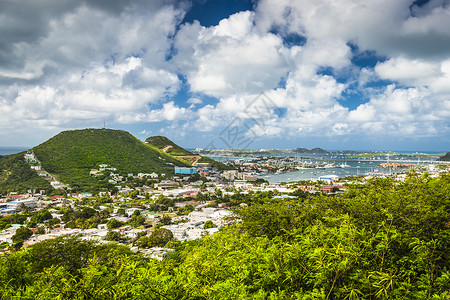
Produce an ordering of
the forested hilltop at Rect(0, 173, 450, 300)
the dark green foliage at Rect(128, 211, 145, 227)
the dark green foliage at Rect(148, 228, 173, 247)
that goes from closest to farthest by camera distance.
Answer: the forested hilltop at Rect(0, 173, 450, 300) → the dark green foliage at Rect(148, 228, 173, 247) → the dark green foliage at Rect(128, 211, 145, 227)

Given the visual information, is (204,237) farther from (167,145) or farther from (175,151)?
(167,145)

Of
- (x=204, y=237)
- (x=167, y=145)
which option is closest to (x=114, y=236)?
(x=204, y=237)

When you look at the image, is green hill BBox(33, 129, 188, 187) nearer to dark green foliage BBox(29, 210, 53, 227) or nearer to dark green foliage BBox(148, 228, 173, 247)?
dark green foliage BBox(29, 210, 53, 227)

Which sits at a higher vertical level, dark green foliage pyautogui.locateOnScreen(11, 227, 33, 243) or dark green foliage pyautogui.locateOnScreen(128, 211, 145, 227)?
dark green foliage pyautogui.locateOnScreen(11, 227, 33, 243)

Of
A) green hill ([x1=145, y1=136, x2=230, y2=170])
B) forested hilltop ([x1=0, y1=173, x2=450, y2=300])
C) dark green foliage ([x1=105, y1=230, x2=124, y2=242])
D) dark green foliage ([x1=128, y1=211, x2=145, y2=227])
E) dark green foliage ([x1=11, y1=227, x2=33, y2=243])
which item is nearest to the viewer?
forested hilltop ([x1=0, y1=173, x2=450, y2=300])

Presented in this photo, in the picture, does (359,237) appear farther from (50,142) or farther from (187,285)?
(50,142)

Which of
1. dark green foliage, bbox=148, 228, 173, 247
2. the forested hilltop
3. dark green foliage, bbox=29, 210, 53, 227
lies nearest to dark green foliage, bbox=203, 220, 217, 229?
dark green foliage, bbox=148, 228, 173, 247
